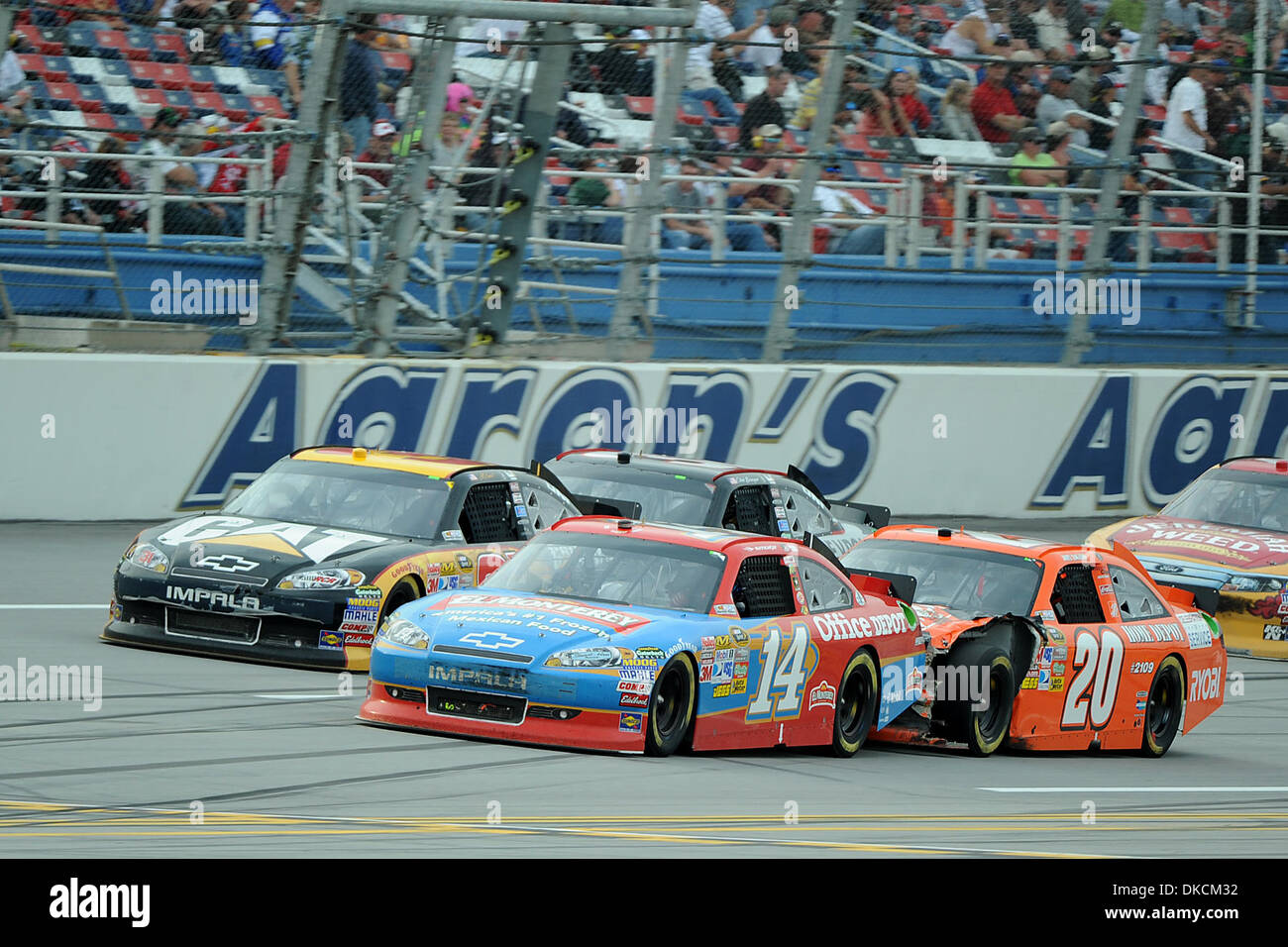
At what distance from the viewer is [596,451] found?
15.8 m

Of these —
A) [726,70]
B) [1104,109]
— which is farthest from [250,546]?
[1104,109]

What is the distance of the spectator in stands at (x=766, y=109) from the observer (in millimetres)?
18750

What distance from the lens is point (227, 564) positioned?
1183 centimetres

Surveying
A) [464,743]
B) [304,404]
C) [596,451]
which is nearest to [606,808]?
[464,743]

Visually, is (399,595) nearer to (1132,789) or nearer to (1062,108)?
(1132,789)

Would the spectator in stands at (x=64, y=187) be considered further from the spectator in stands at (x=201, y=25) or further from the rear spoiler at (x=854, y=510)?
the rear spoiler at (x=854, y=510)

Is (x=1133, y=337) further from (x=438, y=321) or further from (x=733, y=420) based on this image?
(x=438, y=321)

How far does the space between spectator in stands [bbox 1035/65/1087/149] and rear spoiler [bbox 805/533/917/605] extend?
9.44 meters

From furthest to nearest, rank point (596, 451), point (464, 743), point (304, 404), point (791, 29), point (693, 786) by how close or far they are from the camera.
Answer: point (791, 29) < point (304, 404) < point (596, 451) < point (464, 743) < point (693, 786)

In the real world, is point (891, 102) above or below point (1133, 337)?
above

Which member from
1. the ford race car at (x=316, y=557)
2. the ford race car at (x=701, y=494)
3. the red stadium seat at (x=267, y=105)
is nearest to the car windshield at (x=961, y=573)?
the ford race car at (x=701, y=494)

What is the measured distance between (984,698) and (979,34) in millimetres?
10123

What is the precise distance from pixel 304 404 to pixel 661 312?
3485 millimetres

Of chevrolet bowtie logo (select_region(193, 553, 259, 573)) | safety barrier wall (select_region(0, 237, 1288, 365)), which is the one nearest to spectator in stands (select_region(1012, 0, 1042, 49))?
safety barrier wall (select_region(0, 237, 1288, 365))
